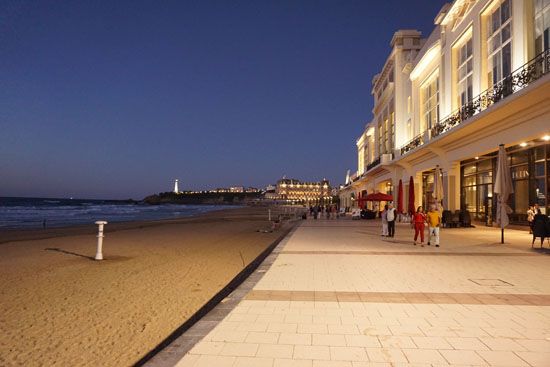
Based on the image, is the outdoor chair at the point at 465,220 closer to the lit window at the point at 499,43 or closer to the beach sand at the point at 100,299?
the lit window at the point at 499,43

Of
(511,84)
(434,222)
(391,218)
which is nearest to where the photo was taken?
(434,222)

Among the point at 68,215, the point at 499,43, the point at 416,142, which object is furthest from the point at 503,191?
the point at 68,215

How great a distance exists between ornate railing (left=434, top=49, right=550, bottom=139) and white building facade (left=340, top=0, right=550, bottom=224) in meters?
0.04

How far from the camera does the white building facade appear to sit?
13820 millimetres

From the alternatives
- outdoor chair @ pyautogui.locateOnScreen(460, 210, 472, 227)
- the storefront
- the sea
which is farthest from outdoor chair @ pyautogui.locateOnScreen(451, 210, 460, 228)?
the sea

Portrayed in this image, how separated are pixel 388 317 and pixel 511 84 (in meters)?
12.3

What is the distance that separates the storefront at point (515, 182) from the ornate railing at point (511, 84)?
259 centimetres

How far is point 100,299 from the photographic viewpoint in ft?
24.8

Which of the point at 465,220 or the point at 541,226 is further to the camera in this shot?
the point at 465,220

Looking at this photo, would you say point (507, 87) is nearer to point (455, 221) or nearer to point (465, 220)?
point (455, 221)

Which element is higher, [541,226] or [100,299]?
[541,226]

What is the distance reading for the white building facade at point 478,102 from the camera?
45.3 feet

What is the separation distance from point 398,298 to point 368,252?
535 centimetres

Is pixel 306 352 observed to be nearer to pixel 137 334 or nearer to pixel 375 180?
pixel 137 334
